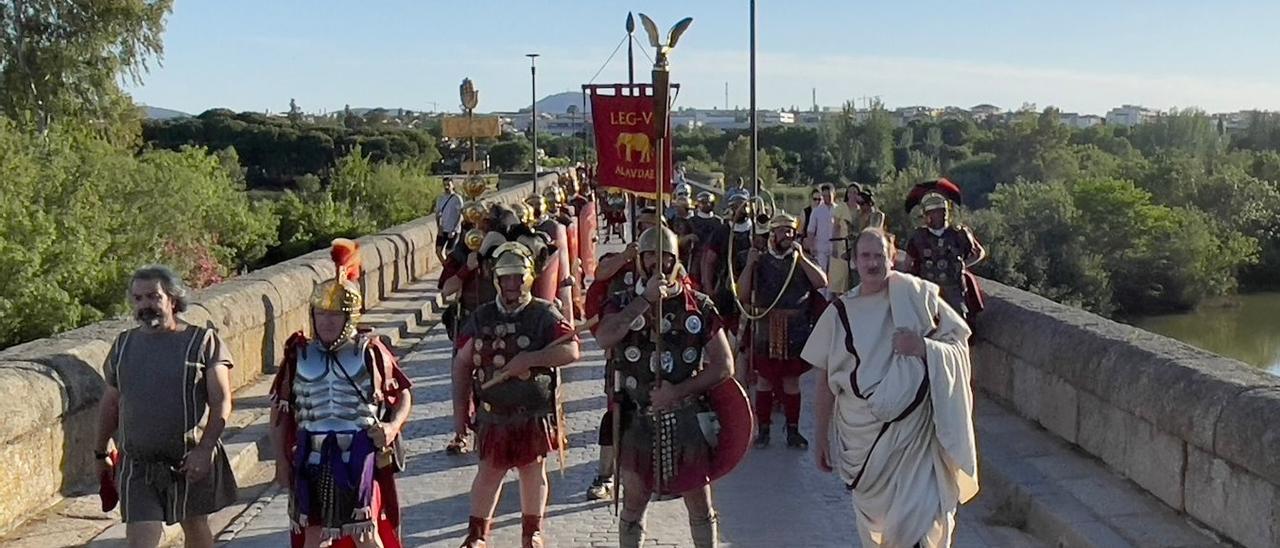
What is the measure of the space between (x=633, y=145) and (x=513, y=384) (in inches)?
75.3

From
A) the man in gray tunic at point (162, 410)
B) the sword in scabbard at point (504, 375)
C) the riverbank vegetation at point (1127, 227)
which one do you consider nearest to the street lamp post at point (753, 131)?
the sword in scabbard at point (504, 375)

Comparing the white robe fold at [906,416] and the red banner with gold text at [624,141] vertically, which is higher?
the red banner with gold text at [624,141]

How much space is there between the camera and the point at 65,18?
3108cm

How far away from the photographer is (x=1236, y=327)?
37188mm

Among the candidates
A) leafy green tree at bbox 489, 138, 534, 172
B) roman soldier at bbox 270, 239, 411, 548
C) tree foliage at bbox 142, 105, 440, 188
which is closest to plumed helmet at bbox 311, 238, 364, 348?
roman soldier at bbox 270, 239, 411, 548

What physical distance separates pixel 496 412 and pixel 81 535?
6.83 ft

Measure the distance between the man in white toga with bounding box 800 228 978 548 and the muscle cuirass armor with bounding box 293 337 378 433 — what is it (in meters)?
1.84

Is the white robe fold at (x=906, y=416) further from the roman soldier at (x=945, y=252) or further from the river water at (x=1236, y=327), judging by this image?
the river water at (x=1236, y=327)

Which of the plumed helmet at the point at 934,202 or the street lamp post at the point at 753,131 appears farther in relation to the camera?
the street lamp post at the point at 753,131

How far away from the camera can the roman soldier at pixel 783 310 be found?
9.22 metres

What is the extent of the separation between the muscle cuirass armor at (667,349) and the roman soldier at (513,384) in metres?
0.39

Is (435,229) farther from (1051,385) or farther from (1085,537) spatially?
(1085,537)

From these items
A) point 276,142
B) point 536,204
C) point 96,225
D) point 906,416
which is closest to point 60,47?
point 96,225

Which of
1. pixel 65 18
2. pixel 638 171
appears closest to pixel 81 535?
pixel 638 171
